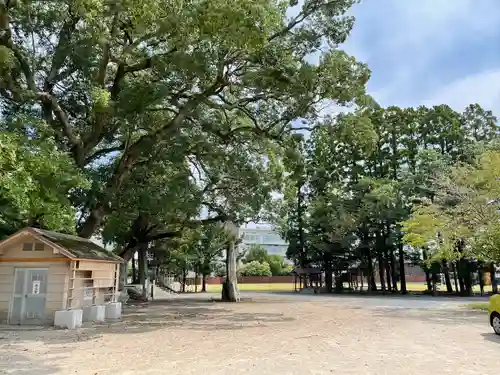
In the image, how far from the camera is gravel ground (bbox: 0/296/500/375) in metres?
6.47

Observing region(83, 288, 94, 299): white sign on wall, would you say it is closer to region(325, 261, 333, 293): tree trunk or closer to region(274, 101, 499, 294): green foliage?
region(274, 101, 499, 294): green foliage

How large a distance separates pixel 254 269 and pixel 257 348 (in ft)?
149

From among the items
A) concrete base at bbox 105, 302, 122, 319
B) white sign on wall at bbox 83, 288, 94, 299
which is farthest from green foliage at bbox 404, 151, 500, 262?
white sign on wall at bbox 83, 288, 94, 299

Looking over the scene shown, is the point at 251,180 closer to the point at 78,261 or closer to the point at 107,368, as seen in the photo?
the point at 78,261

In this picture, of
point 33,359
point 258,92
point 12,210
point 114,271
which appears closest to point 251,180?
point 258,92

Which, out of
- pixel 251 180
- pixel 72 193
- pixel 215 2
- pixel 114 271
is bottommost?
pixel 114 271

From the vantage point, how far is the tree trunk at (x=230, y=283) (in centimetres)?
2497

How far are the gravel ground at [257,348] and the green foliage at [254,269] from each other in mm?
40536

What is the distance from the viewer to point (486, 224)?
1645 cm

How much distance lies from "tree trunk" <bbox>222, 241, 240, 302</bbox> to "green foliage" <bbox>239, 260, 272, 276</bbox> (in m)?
27.1

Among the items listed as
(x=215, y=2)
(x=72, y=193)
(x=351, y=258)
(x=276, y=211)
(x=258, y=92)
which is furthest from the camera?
(x=351, y=258)

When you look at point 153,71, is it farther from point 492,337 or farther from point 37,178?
point 492,337

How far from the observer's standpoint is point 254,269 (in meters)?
53.2

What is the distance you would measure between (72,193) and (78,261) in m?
4.37
